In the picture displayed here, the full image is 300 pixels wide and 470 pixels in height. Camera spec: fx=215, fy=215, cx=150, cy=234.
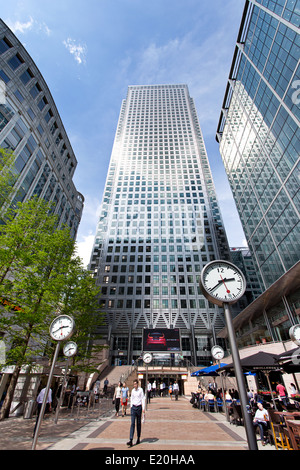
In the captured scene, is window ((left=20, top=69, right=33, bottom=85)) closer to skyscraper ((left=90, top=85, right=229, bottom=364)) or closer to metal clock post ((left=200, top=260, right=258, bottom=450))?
metal clock post ((left=200, top=260, right=258, bottom=450))

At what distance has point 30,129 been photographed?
31.4 metres

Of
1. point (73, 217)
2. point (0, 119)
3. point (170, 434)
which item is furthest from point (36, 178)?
point (170, 434)

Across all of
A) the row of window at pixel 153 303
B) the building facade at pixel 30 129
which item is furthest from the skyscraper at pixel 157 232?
the building facade at pixel 30 129

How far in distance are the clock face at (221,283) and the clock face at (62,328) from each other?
527cm

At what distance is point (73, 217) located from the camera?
4869cm

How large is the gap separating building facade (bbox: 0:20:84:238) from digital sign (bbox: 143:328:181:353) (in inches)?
1116

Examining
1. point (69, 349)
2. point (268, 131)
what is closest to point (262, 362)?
point (69, 349)

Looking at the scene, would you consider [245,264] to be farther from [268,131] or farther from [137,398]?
[137,398]

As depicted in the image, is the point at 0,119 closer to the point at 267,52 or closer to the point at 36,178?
the point at 36,178

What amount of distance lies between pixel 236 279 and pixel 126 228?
62.8 metres

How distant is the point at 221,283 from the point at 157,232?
200 ft

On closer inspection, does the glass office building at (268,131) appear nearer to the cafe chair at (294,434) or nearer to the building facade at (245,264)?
the cafe chair at (294,434)

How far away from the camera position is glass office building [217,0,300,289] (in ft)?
86.2
